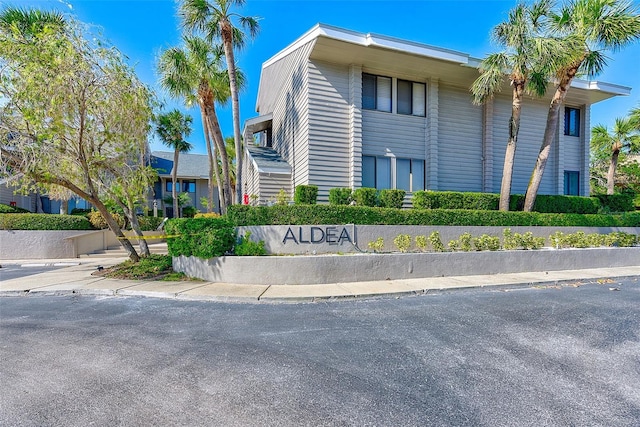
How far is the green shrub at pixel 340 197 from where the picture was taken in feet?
36.2

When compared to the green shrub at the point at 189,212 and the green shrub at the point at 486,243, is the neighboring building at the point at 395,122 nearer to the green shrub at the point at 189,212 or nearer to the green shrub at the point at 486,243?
the green shrub at the point at 486,243

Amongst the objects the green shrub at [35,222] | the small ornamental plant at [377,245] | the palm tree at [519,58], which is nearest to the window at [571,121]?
the palm tree at [519,58]

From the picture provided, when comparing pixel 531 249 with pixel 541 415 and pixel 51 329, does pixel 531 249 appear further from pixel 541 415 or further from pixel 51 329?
pixel 51 329

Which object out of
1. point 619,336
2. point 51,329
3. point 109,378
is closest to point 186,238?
point 51,329

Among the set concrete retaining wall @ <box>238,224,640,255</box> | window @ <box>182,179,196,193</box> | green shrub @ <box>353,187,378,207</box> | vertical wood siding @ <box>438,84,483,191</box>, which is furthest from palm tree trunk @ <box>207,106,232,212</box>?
window @ <box>182,179,196,193</box>

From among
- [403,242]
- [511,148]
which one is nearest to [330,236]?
[403,242]

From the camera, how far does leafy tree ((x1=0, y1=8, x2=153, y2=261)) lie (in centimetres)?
727

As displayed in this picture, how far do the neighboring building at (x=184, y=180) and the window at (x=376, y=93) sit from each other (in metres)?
22.8

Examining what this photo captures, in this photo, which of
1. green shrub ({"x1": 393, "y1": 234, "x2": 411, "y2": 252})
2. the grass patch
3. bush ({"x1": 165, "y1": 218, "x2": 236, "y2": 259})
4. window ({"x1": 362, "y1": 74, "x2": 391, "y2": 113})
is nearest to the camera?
bush ({"x1": 165, "y1": 218, "x2": 236, "y2": 259})

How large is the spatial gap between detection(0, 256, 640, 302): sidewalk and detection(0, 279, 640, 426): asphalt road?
2.33 ft

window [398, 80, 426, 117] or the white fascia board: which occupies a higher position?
the white fascia board

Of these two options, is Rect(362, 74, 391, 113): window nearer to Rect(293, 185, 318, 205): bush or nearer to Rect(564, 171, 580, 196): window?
Rect(293, 185, 318, 205): bush

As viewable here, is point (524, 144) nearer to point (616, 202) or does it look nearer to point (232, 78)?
point (616, 202)

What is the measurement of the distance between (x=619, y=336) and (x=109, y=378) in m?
7.18
